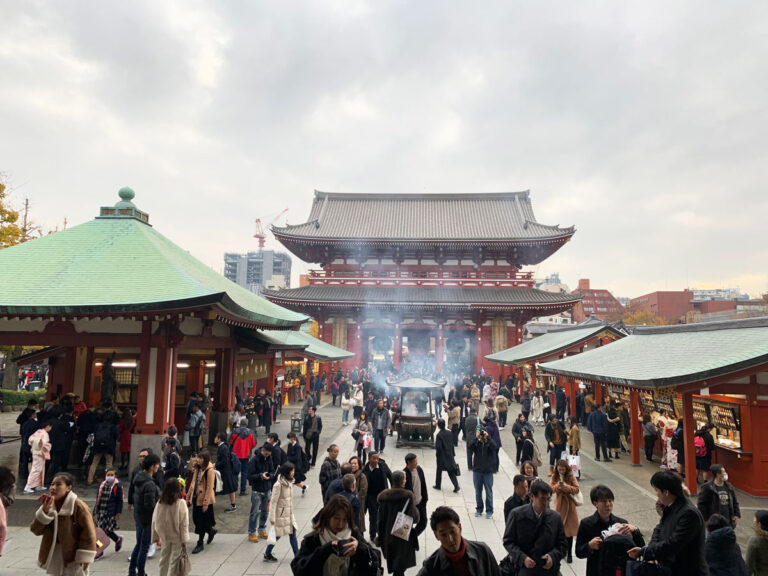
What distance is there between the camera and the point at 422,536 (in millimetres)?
7883

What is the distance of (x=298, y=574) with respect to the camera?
3717mm

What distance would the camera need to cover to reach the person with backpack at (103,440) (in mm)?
10156


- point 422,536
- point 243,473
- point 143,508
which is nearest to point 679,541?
point 422,536

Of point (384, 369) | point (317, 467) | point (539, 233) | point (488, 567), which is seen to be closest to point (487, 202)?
point (539, 233)

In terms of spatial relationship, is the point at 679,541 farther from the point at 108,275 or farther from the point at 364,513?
the point at 108,275

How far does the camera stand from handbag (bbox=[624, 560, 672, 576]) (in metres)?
4.09

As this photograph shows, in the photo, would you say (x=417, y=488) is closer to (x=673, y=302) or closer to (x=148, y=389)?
(x=148, y=389)

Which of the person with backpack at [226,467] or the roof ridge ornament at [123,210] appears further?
the roof ridge ornament at [123,210]

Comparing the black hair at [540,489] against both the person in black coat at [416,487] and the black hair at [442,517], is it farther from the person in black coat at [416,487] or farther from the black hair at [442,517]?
the person in black coat at [416,487]

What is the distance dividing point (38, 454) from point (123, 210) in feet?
25.9

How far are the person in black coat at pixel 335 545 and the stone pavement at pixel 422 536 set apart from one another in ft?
10.7

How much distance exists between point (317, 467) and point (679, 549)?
10.1 metres

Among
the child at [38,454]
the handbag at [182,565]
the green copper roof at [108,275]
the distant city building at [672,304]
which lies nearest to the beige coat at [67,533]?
the handbag at [182,565]

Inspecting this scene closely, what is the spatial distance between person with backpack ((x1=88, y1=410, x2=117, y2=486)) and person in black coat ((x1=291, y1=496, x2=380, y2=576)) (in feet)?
27.9
